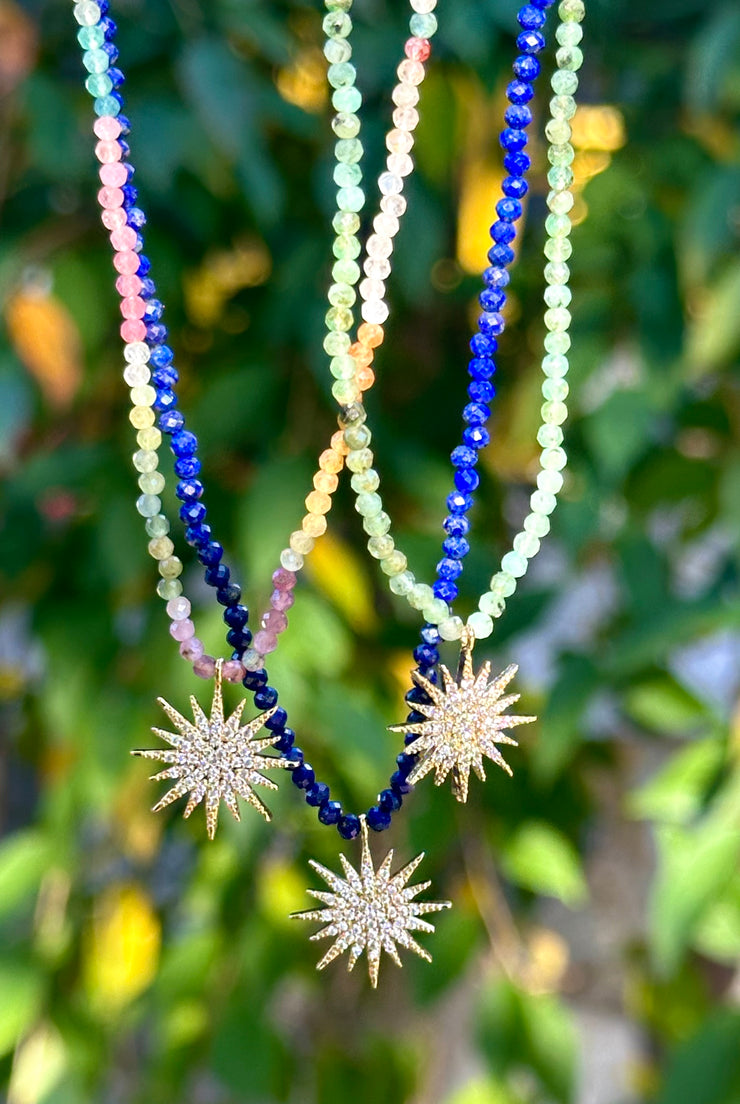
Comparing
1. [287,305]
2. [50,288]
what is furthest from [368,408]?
[50,288]

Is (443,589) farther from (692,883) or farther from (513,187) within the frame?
(692,883)

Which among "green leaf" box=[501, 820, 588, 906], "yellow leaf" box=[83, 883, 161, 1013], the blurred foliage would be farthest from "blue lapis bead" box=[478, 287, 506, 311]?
"yellow leaf" box=[83, 883, 161, 1013]

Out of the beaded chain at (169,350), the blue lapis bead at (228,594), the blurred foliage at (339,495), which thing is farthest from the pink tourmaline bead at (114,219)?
the blurred foliage at (339,495)

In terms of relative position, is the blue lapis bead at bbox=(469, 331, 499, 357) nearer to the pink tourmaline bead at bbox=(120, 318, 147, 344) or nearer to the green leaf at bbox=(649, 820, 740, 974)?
the pink tourmaline bead at bbox=(120, 318, 147, 344)

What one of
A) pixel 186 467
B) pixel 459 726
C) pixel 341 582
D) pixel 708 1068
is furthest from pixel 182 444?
pixel 708 1068

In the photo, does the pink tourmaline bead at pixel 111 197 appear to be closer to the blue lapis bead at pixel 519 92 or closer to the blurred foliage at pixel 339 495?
the blue lapis bead at pixel 519 92

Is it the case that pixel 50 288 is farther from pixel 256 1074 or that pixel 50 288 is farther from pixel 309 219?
pixel 256 1074

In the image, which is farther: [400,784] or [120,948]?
[120,948]
